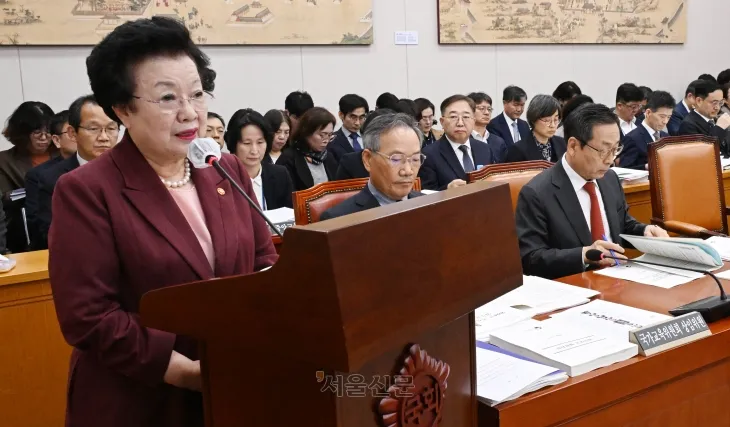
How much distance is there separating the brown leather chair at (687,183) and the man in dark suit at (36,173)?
2.88m

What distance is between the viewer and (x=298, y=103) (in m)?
5.49

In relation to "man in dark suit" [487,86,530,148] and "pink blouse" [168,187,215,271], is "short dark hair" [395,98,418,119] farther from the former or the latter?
"pink blouse" [168,187,215,271]

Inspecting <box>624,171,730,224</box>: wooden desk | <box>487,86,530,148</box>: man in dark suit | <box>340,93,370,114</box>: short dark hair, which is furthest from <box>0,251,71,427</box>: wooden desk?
<box>487,86,530,148</box>: man in dark suit

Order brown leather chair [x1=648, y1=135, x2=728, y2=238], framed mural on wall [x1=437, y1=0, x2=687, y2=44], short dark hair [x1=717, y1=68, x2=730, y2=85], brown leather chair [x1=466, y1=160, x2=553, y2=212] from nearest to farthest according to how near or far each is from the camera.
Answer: brown leather chair [x1=466, y1=160, x2=553, y2=212], brown leather chair [x1=648, y1=135, x2=728, y2=238], framed mural on wall [x1=437, y1=0, x2=687, y2=44], short dark hair [x1=717, y1=68, x2=730, y2=85]

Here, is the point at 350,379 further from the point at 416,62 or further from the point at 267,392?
the point at 416,62

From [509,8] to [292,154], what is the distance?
3.60m

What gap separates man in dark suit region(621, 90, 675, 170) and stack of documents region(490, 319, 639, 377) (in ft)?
12.9

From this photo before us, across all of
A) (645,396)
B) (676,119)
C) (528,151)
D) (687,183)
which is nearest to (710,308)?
(645,396)

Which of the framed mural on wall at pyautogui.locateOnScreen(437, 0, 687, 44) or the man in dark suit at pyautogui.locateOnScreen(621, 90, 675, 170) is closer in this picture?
the man in dark suit at pyautogui.locateOnScreen(621, 90, 675, 170)

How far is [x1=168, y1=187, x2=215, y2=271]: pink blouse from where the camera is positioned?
1210mm

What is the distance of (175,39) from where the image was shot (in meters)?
1.15

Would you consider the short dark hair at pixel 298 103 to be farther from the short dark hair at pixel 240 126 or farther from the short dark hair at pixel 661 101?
the short dark hair at pixel 661 101

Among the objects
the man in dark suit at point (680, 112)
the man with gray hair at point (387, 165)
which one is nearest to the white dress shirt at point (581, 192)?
the man with gray hair at point (387, 165)

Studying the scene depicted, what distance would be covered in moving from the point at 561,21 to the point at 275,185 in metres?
4.73
